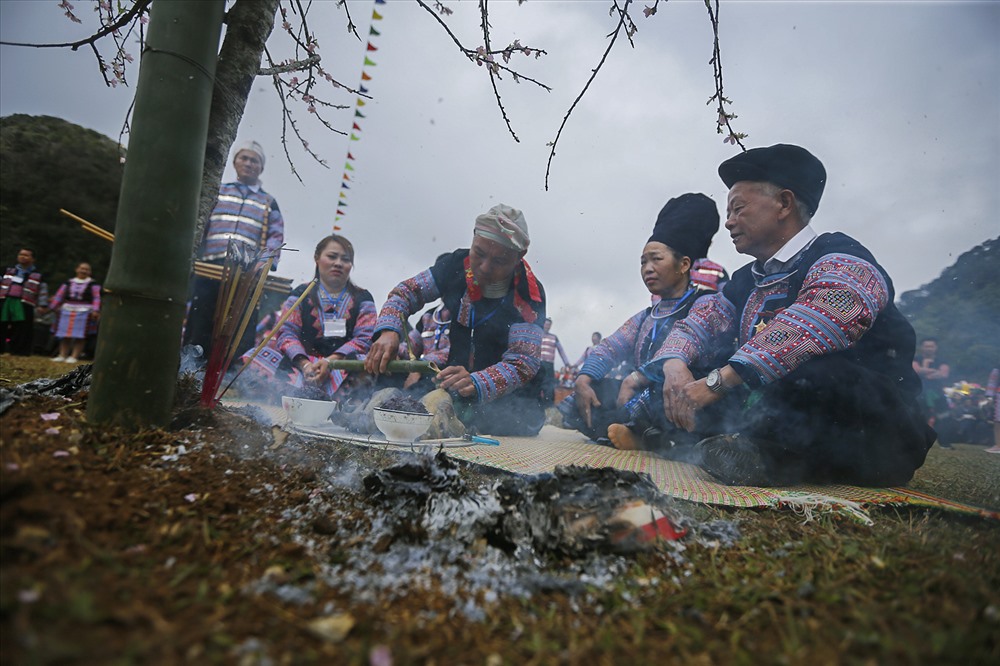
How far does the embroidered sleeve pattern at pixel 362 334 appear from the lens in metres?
4.89

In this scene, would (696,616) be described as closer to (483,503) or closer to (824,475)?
(483,503)

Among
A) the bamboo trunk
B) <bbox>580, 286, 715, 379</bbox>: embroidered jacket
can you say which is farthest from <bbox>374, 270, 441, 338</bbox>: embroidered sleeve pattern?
the bamboo trunk

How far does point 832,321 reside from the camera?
2484 millimetres

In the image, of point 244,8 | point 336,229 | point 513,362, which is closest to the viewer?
point 244,8

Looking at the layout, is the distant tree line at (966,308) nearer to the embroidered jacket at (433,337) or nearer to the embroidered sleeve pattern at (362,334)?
the embroidered jacket at (433,337)

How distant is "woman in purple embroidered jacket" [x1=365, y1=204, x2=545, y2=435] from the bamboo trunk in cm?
191

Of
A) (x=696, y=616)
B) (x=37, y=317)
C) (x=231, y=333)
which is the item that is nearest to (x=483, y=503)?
(x=696, y=616)

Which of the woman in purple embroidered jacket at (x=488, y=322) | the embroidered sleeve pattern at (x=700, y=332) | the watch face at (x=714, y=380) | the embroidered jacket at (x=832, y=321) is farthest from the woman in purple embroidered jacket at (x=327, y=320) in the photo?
the embroidered jacket at (x=832, y=321)

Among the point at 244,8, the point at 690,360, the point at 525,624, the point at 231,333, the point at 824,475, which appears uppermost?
the point at 244,8

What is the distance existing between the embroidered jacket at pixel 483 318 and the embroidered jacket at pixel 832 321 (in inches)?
71.0

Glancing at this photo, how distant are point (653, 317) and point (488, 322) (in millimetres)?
1406

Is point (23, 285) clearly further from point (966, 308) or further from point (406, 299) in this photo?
point (966, 308)

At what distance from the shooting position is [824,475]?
2658 mm

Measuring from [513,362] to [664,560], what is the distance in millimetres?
2624
